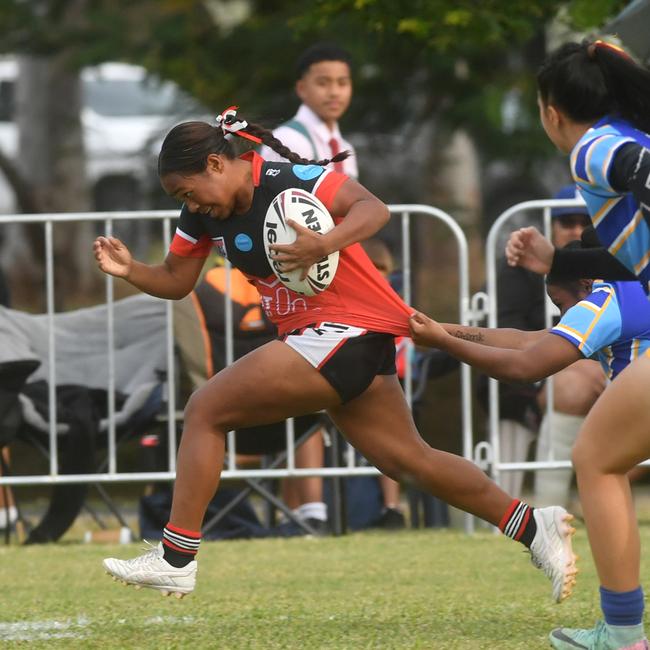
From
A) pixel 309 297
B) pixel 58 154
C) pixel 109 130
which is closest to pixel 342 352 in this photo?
pixel 309 297

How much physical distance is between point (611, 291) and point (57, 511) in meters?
4.60

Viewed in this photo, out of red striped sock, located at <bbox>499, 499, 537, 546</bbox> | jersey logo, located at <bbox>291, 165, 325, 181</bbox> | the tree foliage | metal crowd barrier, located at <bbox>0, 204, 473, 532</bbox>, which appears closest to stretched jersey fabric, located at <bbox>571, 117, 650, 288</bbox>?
jersey logo, located at <bbox>291, 165, 325, 181</bbox>

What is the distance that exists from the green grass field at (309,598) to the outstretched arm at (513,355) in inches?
33.7

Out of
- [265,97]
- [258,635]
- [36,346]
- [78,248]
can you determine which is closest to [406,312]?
[258,635]

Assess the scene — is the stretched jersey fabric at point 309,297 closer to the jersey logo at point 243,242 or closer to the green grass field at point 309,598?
the jersey logo at point 243,242

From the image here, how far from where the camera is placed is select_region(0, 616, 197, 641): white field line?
496 centimetres

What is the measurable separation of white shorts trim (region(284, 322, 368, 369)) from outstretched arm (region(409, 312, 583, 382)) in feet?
1.44

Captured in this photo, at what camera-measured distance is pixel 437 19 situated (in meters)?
9.63

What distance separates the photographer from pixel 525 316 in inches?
327

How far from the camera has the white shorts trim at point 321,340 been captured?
16.0 feet

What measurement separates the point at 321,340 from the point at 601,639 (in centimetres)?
130

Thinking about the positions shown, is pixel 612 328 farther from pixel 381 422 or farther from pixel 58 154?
pixel 58 154

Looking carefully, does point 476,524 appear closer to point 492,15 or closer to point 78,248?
point 492,15

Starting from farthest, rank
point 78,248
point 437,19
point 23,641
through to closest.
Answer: point 78,248 → point 437,19 → point 23,641
